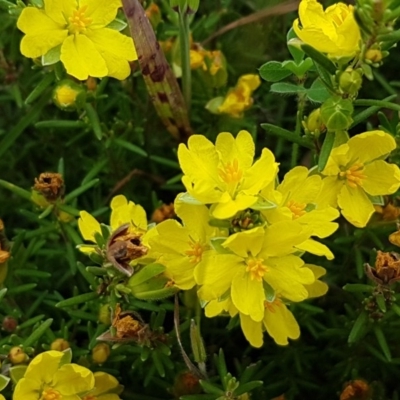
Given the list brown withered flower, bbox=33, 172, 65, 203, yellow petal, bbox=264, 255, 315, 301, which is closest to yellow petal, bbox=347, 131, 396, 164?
yellow petal, bbox=264, 255, 315, 301

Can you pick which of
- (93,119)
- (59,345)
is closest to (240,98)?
(93,119)

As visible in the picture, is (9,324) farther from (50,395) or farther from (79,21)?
(79,21)

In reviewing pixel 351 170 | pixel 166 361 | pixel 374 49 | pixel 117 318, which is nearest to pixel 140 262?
pixel 117 318

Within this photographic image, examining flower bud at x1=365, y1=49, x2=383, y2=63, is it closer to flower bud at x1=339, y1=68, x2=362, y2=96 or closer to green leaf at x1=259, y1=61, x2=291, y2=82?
flower bud at x1=339, y1=68, x2=362, y2=96

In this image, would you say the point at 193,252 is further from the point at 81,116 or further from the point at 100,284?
the point at 81,116

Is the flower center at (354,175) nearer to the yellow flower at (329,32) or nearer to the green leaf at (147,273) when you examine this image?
the yellow flower at (329,32)
